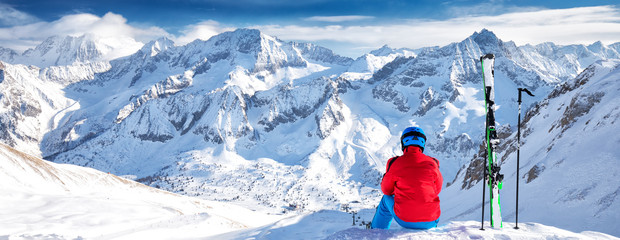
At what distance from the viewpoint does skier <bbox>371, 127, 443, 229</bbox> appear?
329 inches

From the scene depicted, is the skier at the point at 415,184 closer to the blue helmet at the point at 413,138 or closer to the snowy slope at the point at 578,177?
the blue helmet at the point at 413,138

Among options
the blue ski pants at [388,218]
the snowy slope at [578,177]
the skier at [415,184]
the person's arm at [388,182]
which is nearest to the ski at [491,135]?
the blue ski pants at [388,218]

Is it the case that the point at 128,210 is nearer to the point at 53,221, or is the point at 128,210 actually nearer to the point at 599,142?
the point at 53,221

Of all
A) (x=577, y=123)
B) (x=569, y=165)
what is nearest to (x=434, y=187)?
(x=569, y=165)

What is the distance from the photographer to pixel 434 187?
855 centimetres

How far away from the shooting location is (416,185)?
27.3 ft

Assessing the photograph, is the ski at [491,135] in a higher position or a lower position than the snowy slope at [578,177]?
higher

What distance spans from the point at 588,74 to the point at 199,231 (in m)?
57.4

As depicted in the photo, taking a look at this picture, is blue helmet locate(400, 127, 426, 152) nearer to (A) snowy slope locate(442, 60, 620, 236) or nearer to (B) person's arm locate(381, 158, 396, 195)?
(B) person's arm locate(381, 158, 396, 195)

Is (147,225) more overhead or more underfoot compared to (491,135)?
more underfoot

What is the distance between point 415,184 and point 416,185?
3 cm

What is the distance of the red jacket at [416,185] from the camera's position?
835 centimetres

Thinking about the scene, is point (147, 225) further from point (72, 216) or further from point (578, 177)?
point (578, 177)

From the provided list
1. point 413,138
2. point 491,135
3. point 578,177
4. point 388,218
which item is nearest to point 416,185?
point 413,138
